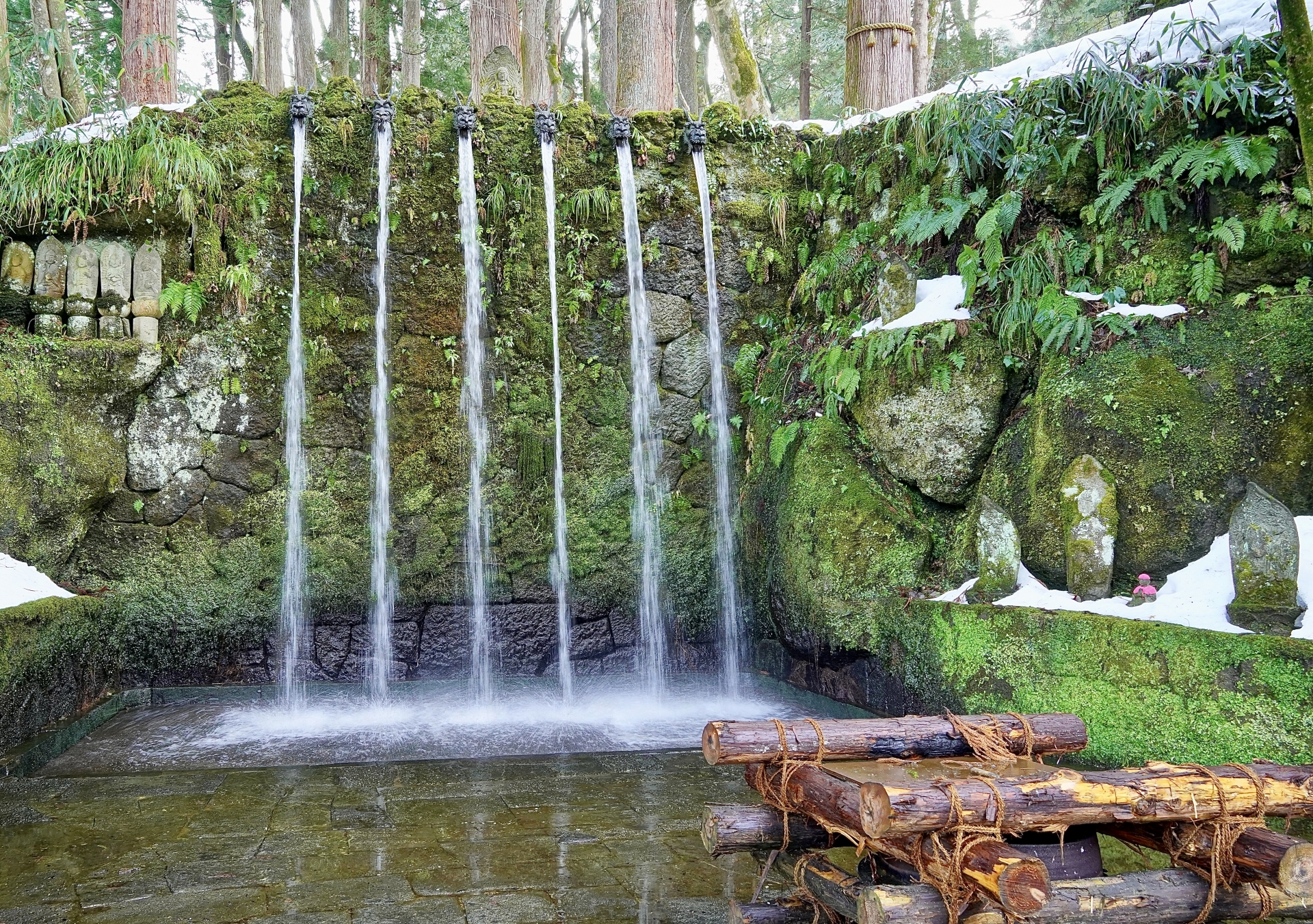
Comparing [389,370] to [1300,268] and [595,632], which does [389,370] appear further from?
[1300,268]

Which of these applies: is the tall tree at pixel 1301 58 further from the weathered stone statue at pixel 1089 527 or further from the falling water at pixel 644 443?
the falling water at pixel 644 443

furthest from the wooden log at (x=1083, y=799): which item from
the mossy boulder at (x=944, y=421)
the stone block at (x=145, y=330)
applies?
the stone block at (x=145, y=330)

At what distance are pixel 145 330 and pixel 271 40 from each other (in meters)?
9.57

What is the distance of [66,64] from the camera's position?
8812 millimetres

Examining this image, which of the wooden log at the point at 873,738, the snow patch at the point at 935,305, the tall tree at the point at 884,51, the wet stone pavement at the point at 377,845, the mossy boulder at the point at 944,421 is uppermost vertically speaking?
the tall tree at the point at 884,51

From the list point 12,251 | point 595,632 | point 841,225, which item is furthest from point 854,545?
point 12,251

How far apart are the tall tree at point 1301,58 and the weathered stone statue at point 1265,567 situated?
1.62 metres

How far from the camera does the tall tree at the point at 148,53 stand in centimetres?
889

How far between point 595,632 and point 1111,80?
607 cm

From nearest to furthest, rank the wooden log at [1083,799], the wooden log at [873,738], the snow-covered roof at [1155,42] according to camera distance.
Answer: the wooden log at [1083,799]
the wooden log at [873,738]
the snow-covered roof at [1155,42]

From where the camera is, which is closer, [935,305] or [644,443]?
[935,305]

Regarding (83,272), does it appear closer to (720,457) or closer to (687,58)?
(720,457)

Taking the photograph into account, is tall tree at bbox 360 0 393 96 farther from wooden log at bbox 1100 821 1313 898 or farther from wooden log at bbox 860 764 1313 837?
wooden log at bbox 1100 821 1313 898

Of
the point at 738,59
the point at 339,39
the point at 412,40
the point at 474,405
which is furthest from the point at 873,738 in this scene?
the point at 339,39
